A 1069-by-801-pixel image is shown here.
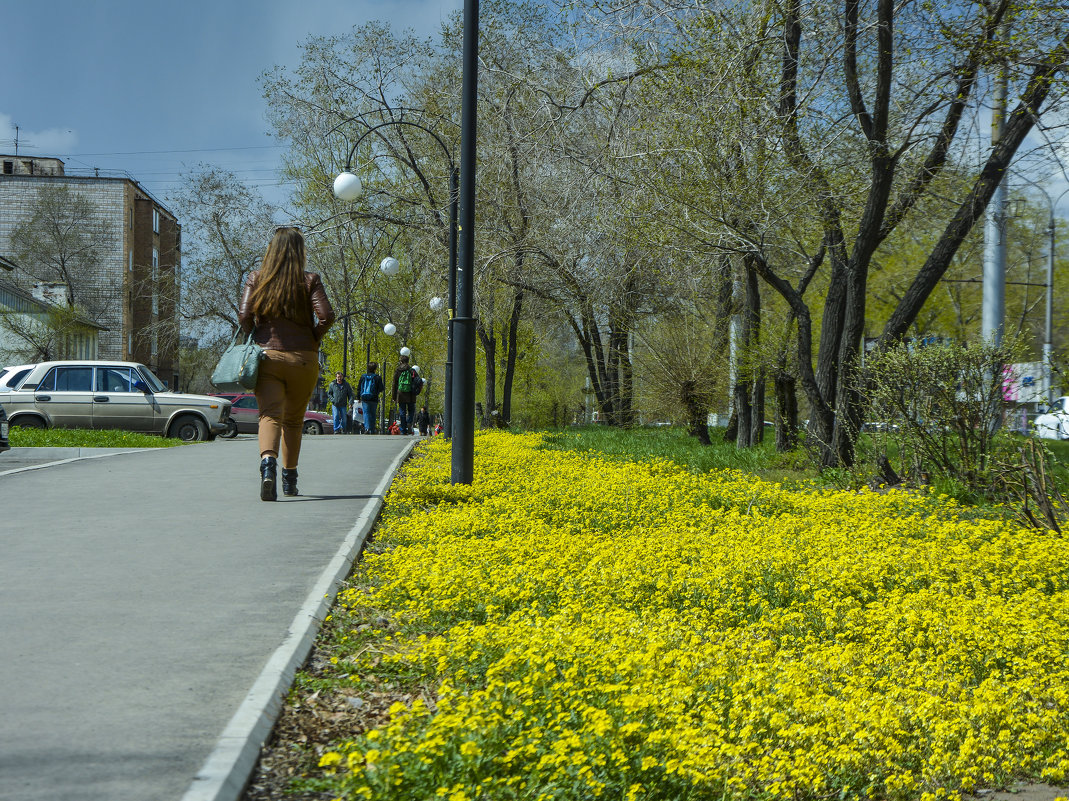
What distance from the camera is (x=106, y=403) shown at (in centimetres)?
2214

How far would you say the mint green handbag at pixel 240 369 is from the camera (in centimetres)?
802

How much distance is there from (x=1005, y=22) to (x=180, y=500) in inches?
346

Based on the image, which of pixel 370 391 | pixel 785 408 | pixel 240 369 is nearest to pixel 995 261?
pixel 785 408

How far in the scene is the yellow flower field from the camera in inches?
121

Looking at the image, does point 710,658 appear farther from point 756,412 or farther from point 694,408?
point 694,408

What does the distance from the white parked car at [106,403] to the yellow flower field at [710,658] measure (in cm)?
1582

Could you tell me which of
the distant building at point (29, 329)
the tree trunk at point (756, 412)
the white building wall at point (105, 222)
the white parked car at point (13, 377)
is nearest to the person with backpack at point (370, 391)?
the white parked car at point (13, 377)

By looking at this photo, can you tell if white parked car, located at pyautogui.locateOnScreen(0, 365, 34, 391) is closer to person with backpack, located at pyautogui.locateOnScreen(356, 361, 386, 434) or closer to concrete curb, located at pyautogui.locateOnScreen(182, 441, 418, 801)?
person with backpack, located at pyautogui.locateOnScreen(356, 361, 386, 434)

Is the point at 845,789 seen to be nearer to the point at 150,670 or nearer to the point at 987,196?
the point at 150,670

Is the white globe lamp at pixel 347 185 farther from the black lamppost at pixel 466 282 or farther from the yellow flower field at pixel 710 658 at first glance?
the yellow flower field at pixel 710 658

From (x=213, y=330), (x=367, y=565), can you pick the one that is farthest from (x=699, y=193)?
(x=213, y=330)

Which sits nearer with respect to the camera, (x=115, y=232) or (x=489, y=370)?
(x=489, y=370)

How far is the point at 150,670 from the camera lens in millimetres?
3842

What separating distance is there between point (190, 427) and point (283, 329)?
15.3 metres
